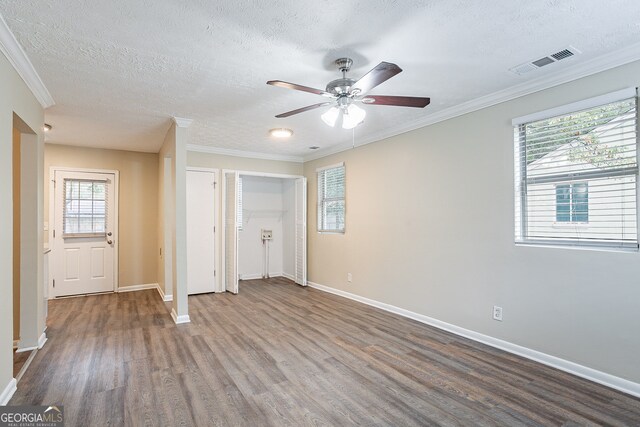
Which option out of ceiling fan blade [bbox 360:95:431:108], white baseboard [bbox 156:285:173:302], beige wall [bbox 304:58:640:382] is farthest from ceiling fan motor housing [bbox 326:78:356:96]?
white baseboard [bbox 156:285:173:302]

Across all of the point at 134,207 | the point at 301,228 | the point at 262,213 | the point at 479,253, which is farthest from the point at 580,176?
the point at 134,207

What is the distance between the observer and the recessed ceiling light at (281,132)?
4374 mm

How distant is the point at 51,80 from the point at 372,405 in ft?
12.3

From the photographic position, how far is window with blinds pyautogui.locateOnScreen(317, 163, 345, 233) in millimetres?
5430

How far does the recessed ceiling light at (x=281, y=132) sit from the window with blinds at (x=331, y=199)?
48.2 inches

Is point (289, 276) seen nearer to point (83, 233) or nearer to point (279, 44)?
point (83, 233)

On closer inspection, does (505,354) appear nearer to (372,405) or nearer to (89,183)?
(372,405)

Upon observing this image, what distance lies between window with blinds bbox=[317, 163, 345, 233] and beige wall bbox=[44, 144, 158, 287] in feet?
9.98

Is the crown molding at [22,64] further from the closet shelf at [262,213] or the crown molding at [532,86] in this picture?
the closet shelf at [262,213]

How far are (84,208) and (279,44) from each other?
497 cm

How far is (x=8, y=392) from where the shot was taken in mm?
2277

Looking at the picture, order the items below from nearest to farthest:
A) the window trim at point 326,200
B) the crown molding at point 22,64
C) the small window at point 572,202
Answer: the crown molding at point 22,64 < the small window at point 572,202 < the window trim at point 326,200

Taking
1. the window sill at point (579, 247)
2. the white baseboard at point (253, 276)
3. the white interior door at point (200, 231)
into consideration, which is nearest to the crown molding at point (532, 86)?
the window sill at point (579, 247)

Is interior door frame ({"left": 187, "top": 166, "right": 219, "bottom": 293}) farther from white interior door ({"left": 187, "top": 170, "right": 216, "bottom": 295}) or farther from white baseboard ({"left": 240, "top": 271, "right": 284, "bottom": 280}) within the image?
white baseboard ({"left": 240, "top": 271, "right": 284, "bottom": 280})
